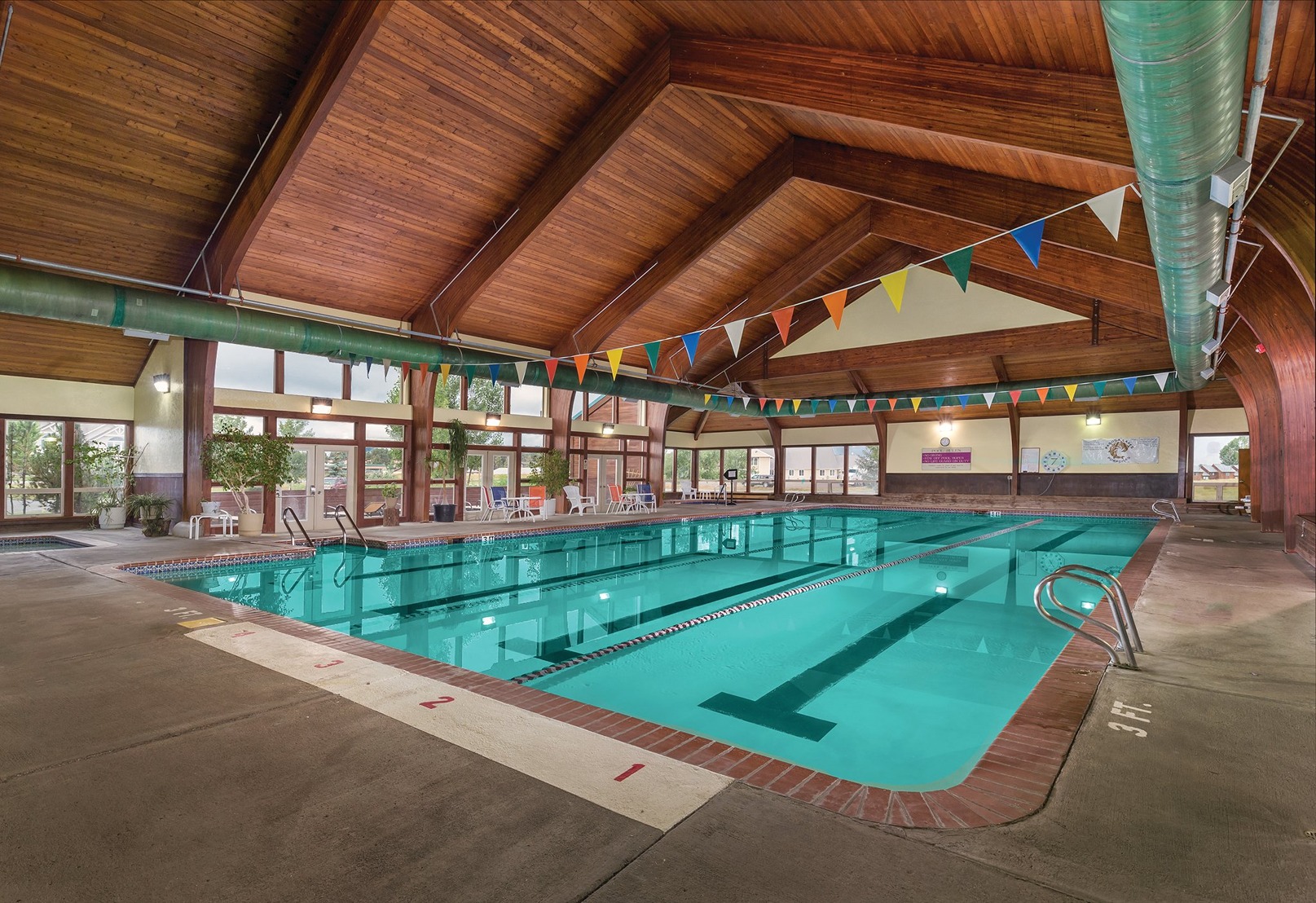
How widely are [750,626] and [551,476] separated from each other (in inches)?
385

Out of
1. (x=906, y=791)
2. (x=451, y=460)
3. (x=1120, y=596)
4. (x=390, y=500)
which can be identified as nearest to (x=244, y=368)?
(x=390, y=500)

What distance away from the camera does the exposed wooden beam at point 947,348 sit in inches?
506

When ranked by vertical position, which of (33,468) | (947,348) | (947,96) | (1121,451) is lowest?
(33,468)

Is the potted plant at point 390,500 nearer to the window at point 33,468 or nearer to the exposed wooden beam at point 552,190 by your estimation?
the exposed wooden beam at point 552,190

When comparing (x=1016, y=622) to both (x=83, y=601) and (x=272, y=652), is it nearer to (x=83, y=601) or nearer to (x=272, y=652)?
(x=272, y=652)

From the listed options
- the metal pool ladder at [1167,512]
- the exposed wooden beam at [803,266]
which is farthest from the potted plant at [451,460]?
the metal pool ladder at [1167,512]

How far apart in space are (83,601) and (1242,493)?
21.8 metres

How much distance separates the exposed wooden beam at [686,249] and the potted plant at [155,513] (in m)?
7.35

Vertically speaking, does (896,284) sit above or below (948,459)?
above

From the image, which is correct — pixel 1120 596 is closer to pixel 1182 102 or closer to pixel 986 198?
pixel 1182 102

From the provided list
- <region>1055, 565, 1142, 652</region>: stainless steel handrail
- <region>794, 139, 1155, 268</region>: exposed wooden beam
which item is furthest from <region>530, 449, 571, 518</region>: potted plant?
<region>1055, 565, 1142, 652</region>: stainless steel handrail

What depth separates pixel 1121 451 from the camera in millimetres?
17016

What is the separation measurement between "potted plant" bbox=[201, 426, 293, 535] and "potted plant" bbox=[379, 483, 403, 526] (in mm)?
1942

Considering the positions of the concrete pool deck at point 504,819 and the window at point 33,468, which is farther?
the window at point 33,468
